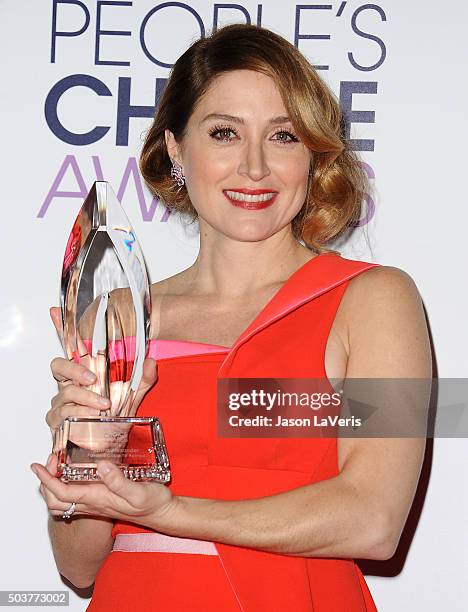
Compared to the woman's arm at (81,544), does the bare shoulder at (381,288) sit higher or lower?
higher

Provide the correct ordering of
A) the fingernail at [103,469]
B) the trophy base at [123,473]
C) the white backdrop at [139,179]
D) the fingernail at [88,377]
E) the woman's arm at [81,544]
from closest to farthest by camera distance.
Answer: the fingernail at [103,469]
the trophy base at [123,473]
the fingernail at [88,377]
the woman's arm at [81,544]
the white backdrop at [139,179]

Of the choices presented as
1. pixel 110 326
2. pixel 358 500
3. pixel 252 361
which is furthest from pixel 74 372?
pixel 358 500

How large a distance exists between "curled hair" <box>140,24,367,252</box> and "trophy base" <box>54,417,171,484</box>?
0.64m

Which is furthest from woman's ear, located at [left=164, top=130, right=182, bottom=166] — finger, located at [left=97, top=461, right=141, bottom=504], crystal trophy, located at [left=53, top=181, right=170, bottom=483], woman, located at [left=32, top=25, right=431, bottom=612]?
finger, located at [left=97, top=461, right=141, bottom=504]

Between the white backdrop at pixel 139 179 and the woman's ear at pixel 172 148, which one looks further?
the white backdrop at pixel 139 179

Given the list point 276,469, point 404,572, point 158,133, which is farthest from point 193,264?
point 404,572

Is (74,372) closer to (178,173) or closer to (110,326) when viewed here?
(110,326)

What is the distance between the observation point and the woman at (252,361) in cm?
152

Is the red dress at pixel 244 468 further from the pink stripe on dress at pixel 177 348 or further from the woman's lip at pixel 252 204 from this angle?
the woman's lip at pixel 252 204

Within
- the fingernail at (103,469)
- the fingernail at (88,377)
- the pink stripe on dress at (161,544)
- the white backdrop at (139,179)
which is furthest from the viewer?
the white backdrop at (139,179)

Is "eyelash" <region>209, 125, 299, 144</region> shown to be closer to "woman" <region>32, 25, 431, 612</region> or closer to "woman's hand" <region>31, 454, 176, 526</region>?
"woman" <region>32, 25, 431, 612</region>

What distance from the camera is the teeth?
190 centimetres

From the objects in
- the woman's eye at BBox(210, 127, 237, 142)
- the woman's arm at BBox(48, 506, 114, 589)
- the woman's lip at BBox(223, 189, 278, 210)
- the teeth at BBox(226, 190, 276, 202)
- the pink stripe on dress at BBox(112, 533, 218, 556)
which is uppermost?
the woman's eye at BBox(210, 127, 237, 142)

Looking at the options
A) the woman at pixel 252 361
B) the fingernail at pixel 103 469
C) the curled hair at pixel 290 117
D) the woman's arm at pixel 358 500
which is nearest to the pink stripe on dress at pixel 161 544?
the woman at pixel 252 361
